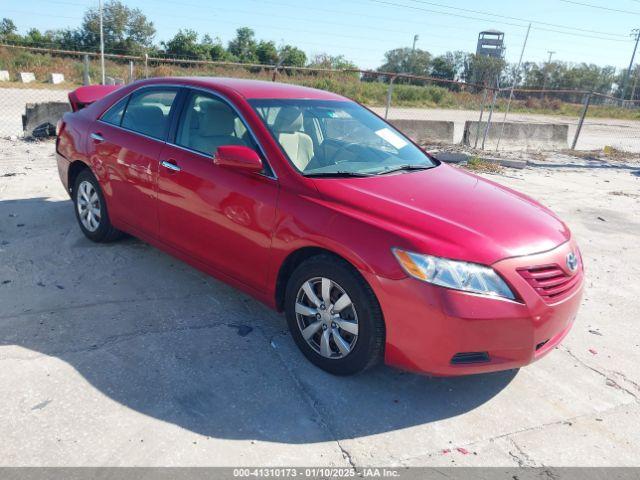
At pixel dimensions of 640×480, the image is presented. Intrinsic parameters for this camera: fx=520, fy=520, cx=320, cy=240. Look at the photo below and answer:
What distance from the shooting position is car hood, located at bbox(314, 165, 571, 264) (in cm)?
278

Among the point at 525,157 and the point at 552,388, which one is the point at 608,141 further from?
the point at 552,388

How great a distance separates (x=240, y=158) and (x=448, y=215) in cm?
134

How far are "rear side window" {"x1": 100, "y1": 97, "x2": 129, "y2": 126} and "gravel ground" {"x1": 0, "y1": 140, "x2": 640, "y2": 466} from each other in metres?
1.24

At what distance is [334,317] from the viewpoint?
305cm

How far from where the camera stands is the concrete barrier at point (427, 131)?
13.0m

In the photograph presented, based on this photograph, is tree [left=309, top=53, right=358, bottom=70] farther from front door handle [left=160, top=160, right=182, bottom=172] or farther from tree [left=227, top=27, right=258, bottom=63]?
front door handle [left=160, top=160, right=182, bottom=172]

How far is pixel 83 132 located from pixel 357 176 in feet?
9.46

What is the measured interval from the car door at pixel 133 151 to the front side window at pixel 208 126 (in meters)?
0.21

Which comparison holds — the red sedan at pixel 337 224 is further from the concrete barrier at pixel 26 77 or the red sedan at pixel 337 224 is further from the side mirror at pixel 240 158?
the concrete barrier at pixel 26 77

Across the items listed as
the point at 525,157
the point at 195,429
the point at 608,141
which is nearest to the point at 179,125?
the point at 195,429

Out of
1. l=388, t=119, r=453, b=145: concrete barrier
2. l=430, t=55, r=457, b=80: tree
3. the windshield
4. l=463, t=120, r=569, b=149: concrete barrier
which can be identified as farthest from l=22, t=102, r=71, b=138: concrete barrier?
l=430, t=55, r=457, b=80: tree

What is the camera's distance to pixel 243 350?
341 centimetres

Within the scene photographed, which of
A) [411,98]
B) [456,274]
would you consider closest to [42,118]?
[456,274]

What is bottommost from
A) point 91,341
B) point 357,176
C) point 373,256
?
point 91,341
